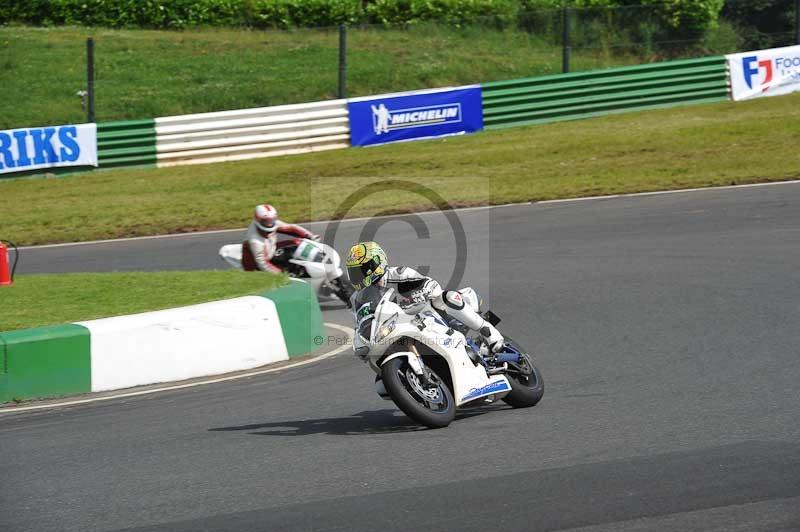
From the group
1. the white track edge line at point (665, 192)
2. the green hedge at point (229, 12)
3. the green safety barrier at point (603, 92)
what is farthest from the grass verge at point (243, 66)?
the white track edge line at point (665, 192)

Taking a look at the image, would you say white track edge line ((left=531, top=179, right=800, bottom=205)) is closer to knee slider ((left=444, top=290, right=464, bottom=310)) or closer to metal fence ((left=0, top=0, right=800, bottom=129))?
metal fence ((left=0, top=0, right=800, bottom=129))

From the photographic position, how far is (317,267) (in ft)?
46.6

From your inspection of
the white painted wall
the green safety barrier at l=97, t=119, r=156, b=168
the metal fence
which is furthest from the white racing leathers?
the metal fence

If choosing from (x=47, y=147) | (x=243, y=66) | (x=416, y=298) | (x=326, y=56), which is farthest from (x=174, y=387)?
(x=326, y=56)

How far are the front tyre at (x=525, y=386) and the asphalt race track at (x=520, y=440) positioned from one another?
9 centimetres

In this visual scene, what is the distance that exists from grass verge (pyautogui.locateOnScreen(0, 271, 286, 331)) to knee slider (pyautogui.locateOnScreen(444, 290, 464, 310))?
12.2 feet

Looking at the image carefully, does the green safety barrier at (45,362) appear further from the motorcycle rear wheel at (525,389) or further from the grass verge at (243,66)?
the grass verge at (243,66)

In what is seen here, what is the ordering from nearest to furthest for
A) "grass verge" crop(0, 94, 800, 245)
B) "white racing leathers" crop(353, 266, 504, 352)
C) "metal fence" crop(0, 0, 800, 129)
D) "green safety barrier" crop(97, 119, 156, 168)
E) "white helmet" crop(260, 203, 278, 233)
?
1. "white racing leathers" crop(353, 266, 504, 352)
2. "white helmet" crop(260, 203, 278, 233)
3. "grass verge" crop(0, 94, 800, 245)
4. "green safety barrier" crop(97, 119, 156, 168)
5. "metal fence" crop(0, 0, 800, 129)

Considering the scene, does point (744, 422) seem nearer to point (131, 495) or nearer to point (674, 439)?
point (674, 439)

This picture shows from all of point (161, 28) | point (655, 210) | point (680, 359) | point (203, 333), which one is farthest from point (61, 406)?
point (161, 28)

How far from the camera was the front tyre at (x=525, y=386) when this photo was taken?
8477 millimetres

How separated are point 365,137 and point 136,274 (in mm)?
13042

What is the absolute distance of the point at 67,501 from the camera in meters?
6.55

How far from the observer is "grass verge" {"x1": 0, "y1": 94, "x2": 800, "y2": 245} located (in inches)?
795
